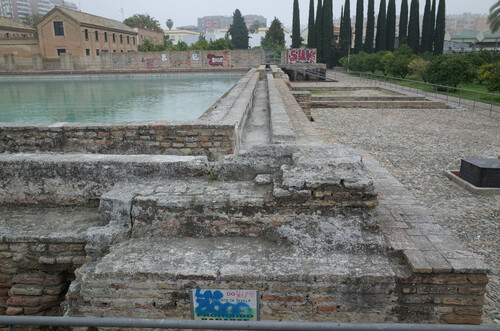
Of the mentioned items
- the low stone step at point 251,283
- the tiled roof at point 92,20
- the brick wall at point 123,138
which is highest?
the tiled roof at point 92,20

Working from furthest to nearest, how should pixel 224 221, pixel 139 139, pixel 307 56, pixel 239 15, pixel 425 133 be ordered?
pixel 239 15
pixel 307 56
pixel 425 133
pixel 139 139
pixel 224 221

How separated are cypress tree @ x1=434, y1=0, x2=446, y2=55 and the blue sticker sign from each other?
39584 millimetres

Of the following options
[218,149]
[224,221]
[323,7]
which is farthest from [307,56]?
[224,221]

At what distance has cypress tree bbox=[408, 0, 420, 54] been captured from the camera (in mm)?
37156

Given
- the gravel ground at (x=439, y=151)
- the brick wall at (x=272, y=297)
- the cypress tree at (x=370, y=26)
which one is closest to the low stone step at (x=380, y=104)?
the gravel ground at (x=439, y=151)

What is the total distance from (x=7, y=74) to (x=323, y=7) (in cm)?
3203

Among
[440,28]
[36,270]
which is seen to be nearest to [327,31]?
[440,28]

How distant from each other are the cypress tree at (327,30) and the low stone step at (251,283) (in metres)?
40.3

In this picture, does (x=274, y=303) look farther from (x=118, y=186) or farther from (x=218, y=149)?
(x=218, y=149)

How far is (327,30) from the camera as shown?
39.9 metres

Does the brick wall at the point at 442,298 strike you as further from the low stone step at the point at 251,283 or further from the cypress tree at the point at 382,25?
the cypress tree at the point at 382,25

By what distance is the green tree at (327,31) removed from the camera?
128ft

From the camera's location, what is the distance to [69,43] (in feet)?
131

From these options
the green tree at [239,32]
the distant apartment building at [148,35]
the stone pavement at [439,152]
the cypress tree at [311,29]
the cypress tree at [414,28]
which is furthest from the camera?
the distant apartment building at [148,35]
